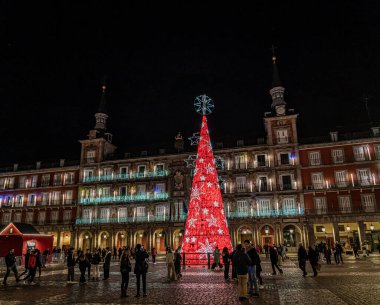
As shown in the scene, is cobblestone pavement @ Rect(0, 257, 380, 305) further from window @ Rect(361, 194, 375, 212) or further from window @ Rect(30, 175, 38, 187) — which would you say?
window @ Rect(30, 175, 38, 187)

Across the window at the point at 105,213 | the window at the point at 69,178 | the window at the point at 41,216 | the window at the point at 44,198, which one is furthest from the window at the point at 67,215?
the window at the point at 105,213

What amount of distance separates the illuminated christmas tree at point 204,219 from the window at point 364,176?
74.8 feet

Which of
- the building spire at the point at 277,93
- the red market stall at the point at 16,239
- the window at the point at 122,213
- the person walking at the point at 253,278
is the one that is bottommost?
the person walking at the point at 253,278

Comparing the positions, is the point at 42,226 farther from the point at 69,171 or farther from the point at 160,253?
the point at 160,253

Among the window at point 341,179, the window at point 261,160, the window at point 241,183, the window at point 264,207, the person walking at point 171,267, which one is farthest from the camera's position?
the window at point 261,160

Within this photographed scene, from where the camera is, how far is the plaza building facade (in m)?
34.8

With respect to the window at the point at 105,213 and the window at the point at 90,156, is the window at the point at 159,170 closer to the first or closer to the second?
the window at the point at 105,213

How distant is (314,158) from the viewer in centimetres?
3697

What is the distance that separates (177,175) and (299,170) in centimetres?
1444

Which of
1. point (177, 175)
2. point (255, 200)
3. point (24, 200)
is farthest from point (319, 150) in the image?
point (24, 200)

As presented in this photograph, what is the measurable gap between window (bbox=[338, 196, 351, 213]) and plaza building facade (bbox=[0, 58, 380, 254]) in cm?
10

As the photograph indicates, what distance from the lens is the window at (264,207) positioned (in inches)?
1430

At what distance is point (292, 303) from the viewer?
8.47 metres

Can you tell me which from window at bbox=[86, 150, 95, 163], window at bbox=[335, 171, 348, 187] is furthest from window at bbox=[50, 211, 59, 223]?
window at bbox=[335, 171, 348, 187]
